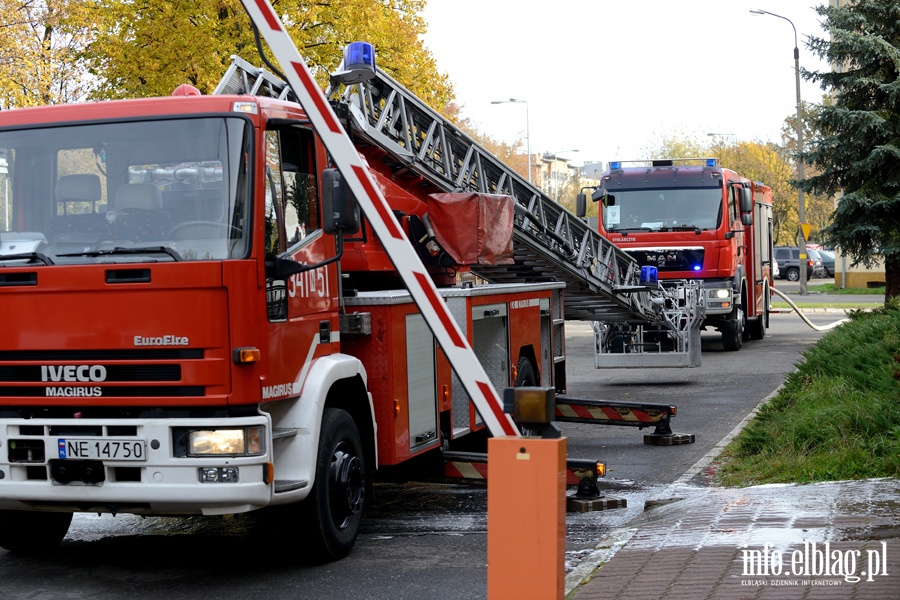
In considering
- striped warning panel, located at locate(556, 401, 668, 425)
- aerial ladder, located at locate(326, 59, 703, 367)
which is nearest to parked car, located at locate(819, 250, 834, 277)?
aerial ladder, located at locate(326, 59, 703, 367)

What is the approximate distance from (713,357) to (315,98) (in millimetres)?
16313

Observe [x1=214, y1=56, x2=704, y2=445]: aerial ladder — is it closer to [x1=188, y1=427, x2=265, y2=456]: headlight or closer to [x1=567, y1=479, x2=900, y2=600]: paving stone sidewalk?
[x1=188, y1=427, x2=265, y2=456]: headlight

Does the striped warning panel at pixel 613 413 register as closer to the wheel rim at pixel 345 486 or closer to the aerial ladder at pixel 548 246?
the aerial ladder at pixel 548 246

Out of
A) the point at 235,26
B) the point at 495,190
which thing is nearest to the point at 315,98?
the point at 495,190

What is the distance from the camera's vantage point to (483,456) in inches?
320

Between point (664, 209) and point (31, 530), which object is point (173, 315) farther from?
point (664, 209)

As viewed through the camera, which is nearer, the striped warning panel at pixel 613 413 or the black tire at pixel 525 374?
the black tire at pixel 525 374

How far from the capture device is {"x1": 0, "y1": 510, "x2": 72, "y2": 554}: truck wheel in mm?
7133

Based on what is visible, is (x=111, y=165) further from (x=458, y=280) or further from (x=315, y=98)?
(x=458, y=280)

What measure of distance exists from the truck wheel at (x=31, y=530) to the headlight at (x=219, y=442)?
183 cm

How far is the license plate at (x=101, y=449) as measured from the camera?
596cm

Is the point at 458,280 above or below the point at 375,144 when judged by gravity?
below

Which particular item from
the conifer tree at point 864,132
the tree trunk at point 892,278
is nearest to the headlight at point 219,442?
the conifer tree at point 864,132

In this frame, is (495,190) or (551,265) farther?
(551,265)
